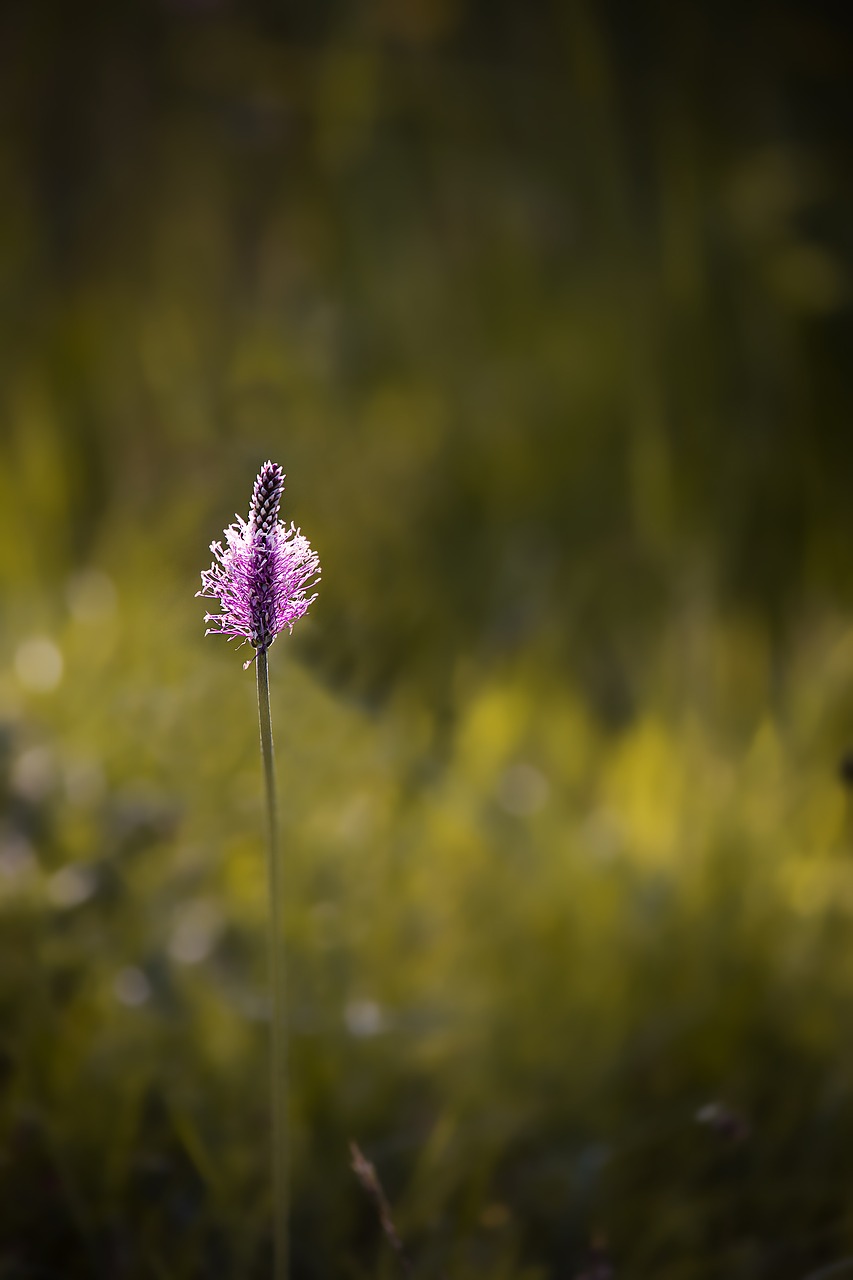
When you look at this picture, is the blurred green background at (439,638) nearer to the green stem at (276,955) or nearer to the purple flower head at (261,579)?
the green stem at (276,955)

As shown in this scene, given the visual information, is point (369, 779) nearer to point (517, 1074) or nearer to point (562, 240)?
point (517, 1074)

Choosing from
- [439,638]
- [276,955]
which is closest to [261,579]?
[276,955]

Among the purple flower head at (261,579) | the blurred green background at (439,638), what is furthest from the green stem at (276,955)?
the blurred green background at (439,638)

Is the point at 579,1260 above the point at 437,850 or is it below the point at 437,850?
below

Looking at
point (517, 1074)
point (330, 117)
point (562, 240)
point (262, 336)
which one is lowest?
point (517, 1074)

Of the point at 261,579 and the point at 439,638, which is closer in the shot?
the point at 261,579

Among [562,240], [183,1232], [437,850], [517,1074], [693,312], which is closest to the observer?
[183,1232]

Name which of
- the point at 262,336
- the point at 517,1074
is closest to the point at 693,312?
Result: the point at 262,336

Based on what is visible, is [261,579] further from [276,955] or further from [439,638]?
[439,638]

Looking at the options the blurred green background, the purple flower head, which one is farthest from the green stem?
the blurred green background
